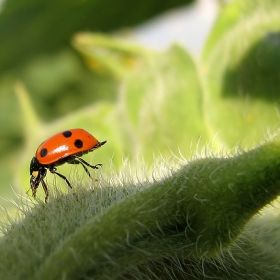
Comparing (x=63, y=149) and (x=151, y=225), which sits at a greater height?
A: (x=63, y=149)

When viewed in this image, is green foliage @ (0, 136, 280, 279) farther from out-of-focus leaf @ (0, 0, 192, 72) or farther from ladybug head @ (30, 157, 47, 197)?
out-of-focus leaf @ (0, 0, 192, 72)

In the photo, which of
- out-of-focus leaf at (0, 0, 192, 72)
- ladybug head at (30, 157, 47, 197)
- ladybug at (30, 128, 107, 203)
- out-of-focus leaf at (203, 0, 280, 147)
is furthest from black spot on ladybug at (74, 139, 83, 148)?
out-of-focus leaf at (0, 0, 192, 72)

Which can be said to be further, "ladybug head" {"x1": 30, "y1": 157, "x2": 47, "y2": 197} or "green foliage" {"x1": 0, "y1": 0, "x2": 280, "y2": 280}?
"ladybug head" {"x1": 30, "y1": 157, "x2": 47, "y2": 197}

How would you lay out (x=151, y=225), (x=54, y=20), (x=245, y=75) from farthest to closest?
(x=54, y=20), (x=245, y=75), (x=151, y=225)

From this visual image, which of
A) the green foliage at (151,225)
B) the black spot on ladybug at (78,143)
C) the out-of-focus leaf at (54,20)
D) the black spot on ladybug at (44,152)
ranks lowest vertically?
the green foliage at (151,225)

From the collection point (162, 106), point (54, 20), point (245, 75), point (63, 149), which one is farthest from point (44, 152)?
point (54, 20)

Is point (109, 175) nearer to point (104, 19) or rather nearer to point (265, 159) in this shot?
point (265, 159)

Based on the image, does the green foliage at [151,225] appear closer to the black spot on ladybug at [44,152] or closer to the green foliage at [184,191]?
the green foliage at [184,191]

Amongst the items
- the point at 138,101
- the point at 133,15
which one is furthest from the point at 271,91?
the point at 133,15

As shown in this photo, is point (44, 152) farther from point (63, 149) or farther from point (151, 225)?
point (151, 225)

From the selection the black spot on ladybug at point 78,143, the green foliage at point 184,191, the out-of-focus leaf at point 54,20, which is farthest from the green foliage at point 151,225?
the out-of-focus leaf at point 54,20

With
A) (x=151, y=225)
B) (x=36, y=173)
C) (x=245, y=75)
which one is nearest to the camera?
(x=151, y=225)

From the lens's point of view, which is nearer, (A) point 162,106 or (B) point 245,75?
(B) point 245,75
